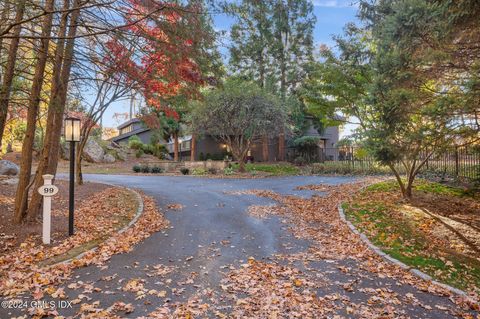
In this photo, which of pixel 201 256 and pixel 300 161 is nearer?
pixel 201 256

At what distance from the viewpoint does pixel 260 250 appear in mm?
6227

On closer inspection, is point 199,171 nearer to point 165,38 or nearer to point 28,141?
point 28,141

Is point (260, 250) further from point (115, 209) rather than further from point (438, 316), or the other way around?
point (115, 209)

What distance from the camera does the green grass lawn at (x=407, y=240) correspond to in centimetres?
521

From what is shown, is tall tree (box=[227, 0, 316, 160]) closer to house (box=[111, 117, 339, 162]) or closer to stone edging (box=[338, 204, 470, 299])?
house (box=[111, 117, 339, 162])

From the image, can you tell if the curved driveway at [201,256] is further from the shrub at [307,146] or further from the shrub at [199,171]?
the shrub at [307,146]

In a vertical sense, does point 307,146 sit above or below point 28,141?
above

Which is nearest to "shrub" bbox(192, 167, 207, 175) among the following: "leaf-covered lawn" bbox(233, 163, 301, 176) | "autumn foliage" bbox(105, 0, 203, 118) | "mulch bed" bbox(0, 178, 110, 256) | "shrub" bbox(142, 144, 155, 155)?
"leaf-covered lawn" bbox(233, 163, 301, 176)

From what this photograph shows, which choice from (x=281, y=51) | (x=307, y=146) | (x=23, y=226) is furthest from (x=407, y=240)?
Result: (x=281, y=51)

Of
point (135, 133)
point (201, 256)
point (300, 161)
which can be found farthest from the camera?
point (135, 133)

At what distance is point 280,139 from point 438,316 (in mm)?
23525

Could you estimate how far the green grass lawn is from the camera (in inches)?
205

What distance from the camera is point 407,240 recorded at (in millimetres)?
6715

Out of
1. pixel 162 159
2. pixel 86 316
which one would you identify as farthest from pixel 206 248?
pixel 162 159
